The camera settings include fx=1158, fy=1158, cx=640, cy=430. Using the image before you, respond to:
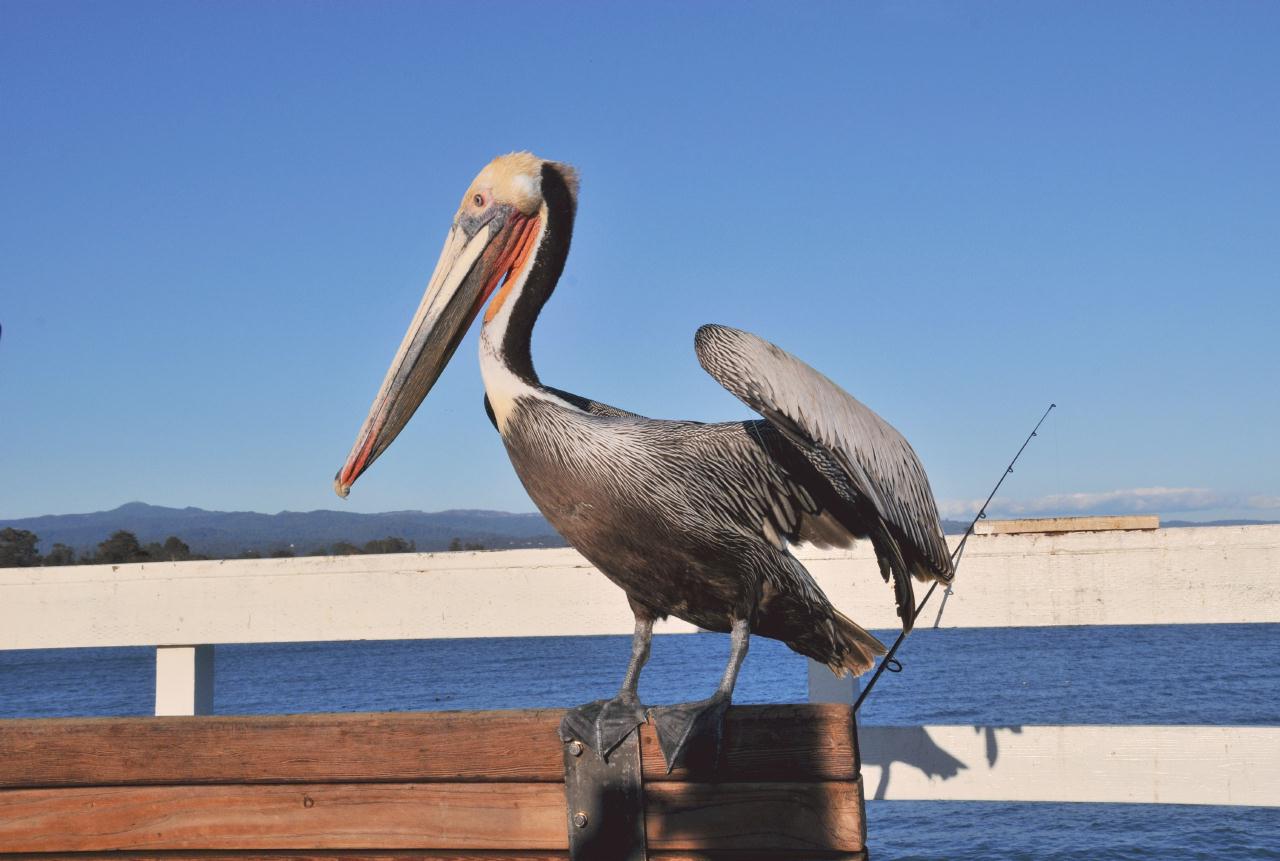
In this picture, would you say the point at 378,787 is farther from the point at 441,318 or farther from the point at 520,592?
the point at 520,592

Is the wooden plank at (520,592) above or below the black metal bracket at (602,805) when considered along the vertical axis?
above

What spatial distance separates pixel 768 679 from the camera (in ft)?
91.1

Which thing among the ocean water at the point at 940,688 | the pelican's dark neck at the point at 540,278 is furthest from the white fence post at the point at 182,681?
the ocean water at the point at 940,688

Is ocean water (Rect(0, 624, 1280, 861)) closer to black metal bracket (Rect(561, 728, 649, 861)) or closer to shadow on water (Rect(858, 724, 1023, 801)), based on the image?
shadow on water (Rect(858, 724, 1023, 801))

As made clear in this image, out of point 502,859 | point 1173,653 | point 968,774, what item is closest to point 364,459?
point 502,859

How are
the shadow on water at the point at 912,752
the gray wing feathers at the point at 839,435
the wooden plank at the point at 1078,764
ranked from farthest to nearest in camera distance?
the shadow on water at the point at 912,752 < the wooden plank at the point at 1078,764 < the gray wing feathers at the point at 839,435

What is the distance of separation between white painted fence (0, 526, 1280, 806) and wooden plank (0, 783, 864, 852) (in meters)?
2.28

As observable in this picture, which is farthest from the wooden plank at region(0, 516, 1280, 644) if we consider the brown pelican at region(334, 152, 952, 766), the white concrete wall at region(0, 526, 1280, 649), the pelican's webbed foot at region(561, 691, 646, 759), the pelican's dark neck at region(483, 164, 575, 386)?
the pelican's webbed foot at region(561, 691, 646, 759)

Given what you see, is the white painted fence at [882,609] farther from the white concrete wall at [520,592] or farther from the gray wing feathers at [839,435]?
the gray wing feathers at [839,435]

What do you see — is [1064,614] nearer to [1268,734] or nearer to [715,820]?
[1268,734]

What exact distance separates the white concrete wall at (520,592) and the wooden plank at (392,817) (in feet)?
7.10

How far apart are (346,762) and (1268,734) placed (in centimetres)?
341

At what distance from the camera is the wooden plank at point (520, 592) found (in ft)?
13.7

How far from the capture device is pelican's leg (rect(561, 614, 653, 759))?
6.84 ft
